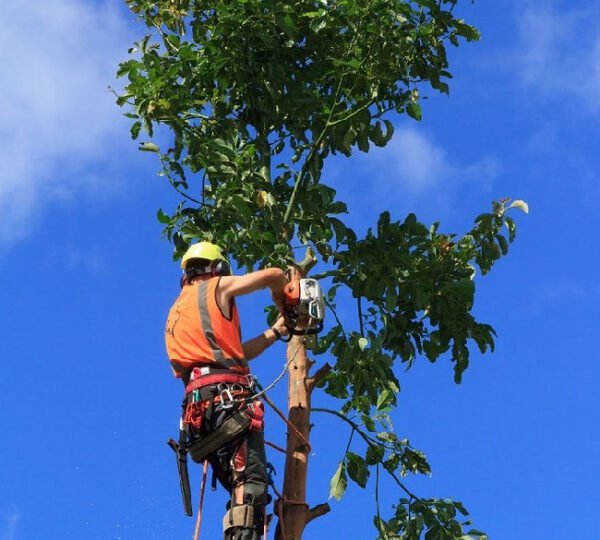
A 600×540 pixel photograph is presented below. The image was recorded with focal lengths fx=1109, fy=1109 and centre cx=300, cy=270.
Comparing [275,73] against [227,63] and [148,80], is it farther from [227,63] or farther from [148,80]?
[148,80]

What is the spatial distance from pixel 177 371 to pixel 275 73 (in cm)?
288

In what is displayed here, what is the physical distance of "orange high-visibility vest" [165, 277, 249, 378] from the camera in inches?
289

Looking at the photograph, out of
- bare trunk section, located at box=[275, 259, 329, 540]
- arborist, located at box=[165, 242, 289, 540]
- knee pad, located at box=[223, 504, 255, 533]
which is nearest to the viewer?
knee pad, located at box=[223, 504, 255, 533]

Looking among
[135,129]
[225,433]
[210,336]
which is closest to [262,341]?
[210,336]

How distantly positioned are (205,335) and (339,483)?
237 cm

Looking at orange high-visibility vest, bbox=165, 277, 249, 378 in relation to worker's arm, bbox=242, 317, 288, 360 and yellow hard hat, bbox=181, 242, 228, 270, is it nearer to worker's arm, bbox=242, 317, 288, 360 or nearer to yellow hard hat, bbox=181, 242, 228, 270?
yellow hard hat, bbox=181, 242, 228, 270

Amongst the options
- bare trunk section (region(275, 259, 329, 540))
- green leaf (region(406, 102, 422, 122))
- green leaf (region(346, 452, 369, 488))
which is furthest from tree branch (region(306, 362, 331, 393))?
green leaf (region(406, 102, 422, 122))

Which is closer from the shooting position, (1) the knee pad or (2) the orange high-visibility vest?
(1) the knee pad

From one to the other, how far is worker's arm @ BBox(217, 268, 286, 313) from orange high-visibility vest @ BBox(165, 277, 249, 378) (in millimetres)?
55

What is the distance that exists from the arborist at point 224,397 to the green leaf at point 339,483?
1.76 meters

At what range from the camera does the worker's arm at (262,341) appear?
7.86 metres

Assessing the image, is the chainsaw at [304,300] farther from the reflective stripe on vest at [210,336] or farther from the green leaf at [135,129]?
the green leaf at [135,129]

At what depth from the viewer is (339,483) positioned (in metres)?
9.08

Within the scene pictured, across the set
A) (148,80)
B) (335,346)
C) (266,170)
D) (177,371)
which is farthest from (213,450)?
(148,80)
